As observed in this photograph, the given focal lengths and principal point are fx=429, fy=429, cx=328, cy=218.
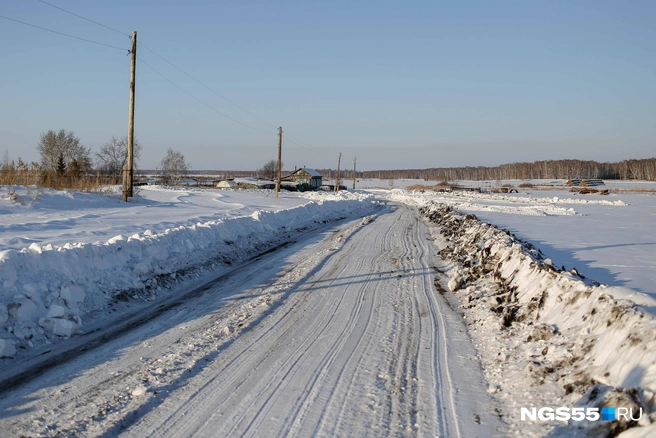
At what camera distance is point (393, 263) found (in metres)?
12.0

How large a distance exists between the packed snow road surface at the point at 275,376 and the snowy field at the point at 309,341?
24mm

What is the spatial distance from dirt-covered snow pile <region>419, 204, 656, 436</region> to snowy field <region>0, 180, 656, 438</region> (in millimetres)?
24

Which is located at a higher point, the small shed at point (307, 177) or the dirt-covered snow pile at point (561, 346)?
the small shed at point (307, 177)

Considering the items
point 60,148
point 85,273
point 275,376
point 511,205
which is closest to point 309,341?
→ point 275,376

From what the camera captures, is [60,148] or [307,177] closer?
[60,148]

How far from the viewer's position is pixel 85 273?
7945 millimetres

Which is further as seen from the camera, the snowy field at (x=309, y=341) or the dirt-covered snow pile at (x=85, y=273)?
the dirt-covered snow pile at (x=85, y=273)

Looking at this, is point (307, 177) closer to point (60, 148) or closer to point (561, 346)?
point (60, 148)

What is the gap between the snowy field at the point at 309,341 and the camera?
4.07 metres

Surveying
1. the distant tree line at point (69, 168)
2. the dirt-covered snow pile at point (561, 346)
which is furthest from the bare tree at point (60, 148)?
the dirt-covered snow pile at point (561, 346)

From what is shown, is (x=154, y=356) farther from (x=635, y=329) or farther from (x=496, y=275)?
(x=496, y=275)

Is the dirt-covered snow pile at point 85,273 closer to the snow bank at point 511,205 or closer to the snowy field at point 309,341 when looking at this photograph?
the snowy field at point 309,341

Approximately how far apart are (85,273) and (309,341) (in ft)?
15.3

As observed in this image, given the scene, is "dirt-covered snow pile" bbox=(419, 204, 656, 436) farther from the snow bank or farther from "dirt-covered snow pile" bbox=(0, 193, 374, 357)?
the snow bank
